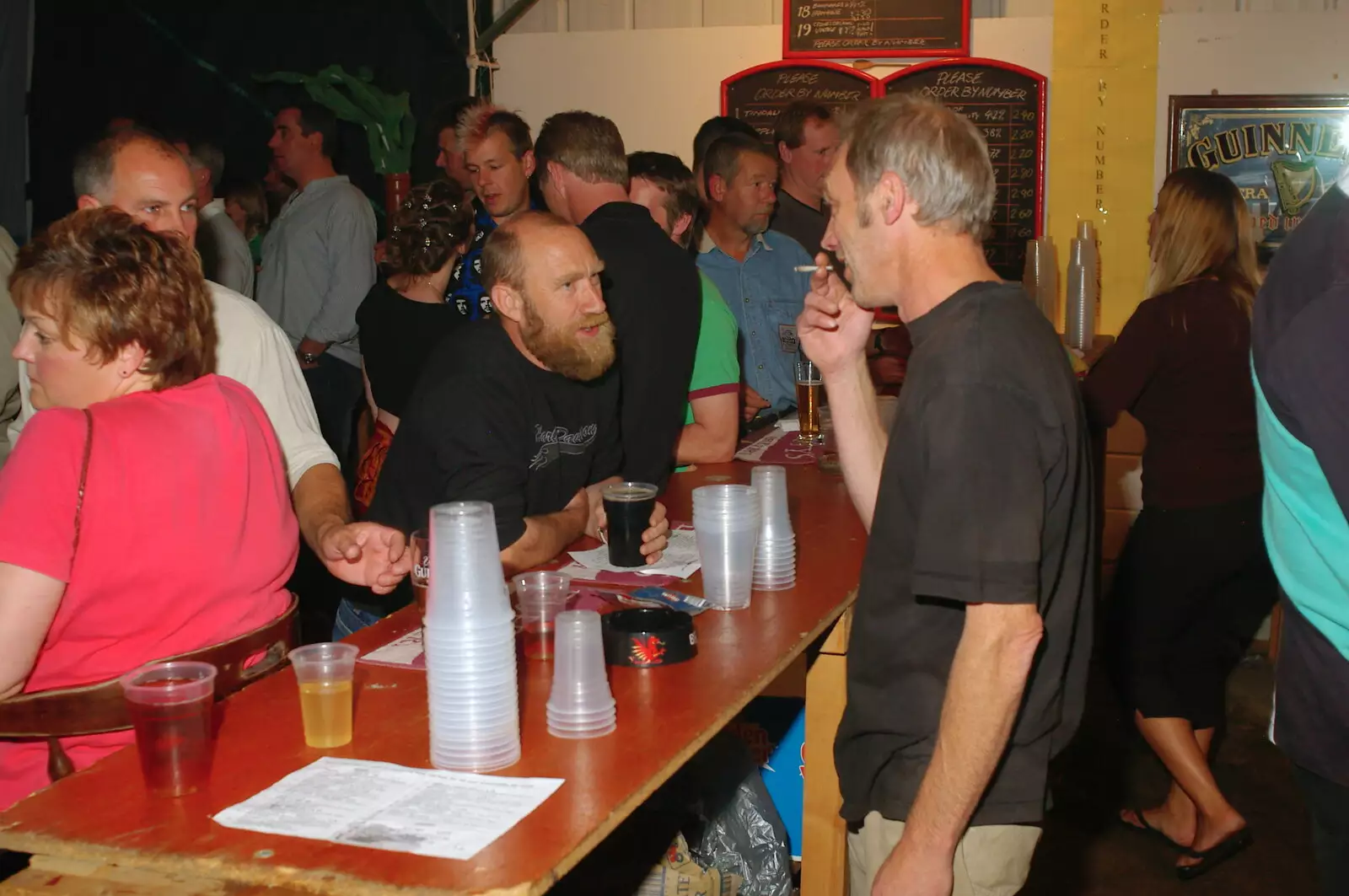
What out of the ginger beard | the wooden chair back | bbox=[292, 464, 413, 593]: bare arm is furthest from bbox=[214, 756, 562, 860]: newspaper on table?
the ginger beard

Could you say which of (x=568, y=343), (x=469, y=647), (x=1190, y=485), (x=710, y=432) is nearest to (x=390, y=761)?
(x=469, y=647)

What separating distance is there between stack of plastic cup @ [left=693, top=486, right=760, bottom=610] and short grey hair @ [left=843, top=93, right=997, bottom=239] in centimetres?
66

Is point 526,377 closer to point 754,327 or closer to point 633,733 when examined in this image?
point 633,733

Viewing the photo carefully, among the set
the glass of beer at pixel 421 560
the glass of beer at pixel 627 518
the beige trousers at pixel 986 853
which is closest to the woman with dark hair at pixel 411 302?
the glass of beer at pixel 627 518

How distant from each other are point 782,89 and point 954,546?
5.26 meters

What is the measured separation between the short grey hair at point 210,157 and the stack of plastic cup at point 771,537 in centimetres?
391

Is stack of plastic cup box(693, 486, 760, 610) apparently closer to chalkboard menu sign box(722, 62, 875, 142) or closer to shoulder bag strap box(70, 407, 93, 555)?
shoulder bag strap box(70, 407, 93, 555)

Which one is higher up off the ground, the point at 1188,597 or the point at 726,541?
the point at 726,541

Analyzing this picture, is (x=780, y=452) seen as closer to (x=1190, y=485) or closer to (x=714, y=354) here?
(x=714, y=354)

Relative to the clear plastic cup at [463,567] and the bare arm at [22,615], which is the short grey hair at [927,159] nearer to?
the clear plastic cup at [463,567]

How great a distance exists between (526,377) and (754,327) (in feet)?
7.46

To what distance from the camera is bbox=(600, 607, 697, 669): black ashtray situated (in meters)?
1.99

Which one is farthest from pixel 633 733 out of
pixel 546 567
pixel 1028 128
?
pixel 1028 128

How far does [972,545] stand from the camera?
1.59m
